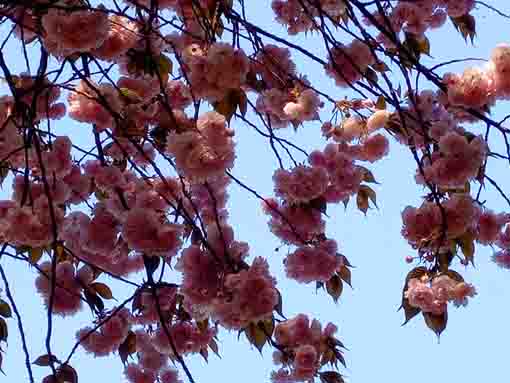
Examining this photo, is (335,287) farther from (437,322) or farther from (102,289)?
(102,289)

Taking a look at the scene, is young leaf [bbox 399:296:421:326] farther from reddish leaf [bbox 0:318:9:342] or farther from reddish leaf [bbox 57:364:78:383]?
reddish leaf [bbox 0:318:9:342]

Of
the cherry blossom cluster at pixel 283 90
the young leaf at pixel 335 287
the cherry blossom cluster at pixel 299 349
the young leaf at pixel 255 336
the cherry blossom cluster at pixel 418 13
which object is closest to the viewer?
the young leaf at pixel 255 336

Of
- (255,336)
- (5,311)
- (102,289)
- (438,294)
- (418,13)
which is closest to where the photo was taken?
(438,294)

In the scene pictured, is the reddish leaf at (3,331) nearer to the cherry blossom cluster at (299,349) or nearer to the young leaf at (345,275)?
the cherry blossom cluster at (299,349)

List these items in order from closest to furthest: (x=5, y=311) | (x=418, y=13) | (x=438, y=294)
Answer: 1. (x=438, y=294)
2. (x=5, y=311)
3. (x=418, y=13)

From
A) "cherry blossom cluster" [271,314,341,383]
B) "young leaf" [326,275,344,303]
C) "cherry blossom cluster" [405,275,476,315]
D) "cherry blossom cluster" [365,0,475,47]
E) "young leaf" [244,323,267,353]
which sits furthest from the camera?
"cherry blossom cluster" [365,0,475,47]

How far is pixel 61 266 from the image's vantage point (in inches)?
84.5

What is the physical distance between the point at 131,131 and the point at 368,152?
0.66 meters

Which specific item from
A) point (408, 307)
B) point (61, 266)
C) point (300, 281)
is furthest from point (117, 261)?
point (408, 307)

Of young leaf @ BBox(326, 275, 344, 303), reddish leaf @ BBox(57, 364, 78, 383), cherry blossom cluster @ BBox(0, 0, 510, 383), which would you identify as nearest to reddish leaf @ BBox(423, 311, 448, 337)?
cherry blossom cluster @ BBox(0, 0, 510, 383)

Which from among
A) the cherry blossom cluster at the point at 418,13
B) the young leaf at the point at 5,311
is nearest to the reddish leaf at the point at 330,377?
the young leaf at the point at 5,311

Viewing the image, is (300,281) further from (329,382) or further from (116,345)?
(116,345)

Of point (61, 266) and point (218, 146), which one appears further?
point (61, 266)

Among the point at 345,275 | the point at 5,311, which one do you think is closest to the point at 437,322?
the point at 345,275
